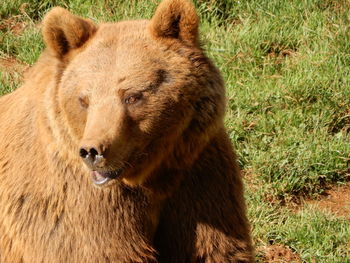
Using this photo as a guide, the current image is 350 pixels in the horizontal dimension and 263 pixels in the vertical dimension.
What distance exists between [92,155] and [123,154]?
0.24m

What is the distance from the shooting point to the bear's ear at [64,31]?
5117mm

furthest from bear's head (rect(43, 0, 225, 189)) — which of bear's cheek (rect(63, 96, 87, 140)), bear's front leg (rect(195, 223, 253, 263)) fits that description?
bear's front leg (rect(195, 223, 253, 263))

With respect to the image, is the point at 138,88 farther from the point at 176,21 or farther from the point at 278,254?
the point at 278,254

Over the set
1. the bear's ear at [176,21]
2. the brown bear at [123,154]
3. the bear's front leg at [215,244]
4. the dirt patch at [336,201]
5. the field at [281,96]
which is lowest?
the dirt patch at [336,201]

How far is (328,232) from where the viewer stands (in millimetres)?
6770

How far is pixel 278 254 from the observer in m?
6.78

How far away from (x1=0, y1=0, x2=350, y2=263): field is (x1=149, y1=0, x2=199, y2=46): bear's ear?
2265 mm

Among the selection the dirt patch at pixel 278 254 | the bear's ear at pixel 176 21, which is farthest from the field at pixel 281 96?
the bear's ear at pixel 176 21

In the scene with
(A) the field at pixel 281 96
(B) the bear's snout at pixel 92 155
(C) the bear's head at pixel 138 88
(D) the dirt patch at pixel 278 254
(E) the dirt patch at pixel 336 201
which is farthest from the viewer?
(E) the dirt patch at pixel 336 201

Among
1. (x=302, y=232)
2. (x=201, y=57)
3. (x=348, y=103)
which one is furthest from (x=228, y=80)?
(x=201, y=57)

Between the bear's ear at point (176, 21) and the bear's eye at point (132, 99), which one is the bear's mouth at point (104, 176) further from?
the bear's ear at point (176, 21)

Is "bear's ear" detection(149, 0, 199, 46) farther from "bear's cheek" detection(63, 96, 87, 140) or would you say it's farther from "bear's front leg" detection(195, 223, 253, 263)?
"bear's front leg" detection(195, 223, 253, 263)

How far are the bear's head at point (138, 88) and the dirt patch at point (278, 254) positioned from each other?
185 centimetres

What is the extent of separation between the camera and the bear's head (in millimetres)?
4863
